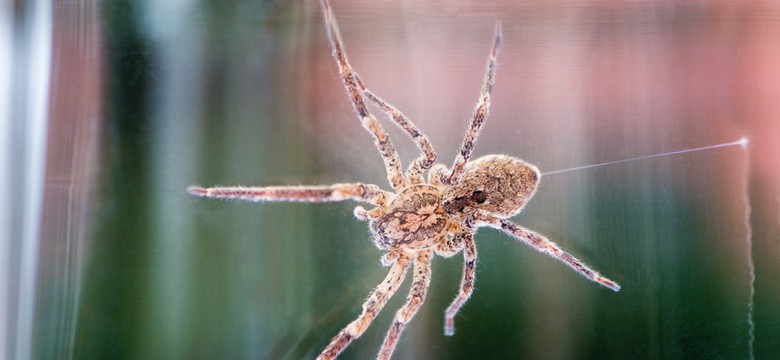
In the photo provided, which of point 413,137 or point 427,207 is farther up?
point 413,137

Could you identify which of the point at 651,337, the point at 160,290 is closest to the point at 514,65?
the point at 651,337

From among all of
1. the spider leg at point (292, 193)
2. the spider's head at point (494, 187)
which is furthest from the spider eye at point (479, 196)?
the spider leg at point (292, 193)

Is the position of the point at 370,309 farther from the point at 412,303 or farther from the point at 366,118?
the point at 366,118

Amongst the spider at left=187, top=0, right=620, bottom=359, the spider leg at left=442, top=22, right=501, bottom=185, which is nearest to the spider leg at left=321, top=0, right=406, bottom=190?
the spider at left=187, top=0, right=620, bottom=359

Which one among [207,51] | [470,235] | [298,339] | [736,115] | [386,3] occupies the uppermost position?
[386,3]

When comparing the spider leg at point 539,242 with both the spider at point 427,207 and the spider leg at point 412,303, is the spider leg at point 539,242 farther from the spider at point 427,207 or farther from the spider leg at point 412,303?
the spider leg at point 412,303

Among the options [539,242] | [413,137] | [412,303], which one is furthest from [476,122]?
[412,303]

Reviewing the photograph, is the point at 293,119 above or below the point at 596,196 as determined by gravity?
above

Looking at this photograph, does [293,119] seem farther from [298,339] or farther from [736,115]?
[736,115]
